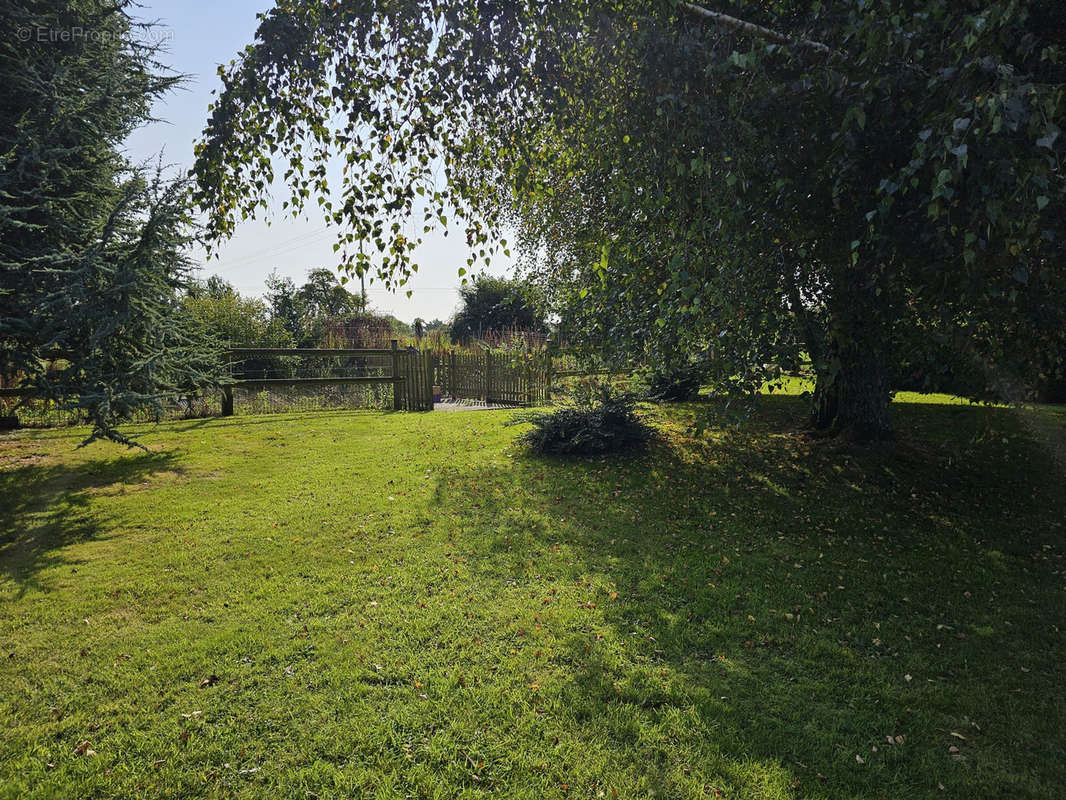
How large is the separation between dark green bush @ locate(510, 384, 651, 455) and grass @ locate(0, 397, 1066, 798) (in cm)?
106

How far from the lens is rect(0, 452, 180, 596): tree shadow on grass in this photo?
16.1 feet

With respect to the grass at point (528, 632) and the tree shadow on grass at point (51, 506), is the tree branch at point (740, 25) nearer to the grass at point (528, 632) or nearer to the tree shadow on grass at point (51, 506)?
the grass at point (528, 632)

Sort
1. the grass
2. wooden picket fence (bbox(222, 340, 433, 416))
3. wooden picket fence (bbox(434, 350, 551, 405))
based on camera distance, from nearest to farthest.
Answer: the grass, wooden picket fence (bbox(222, 340, 433, 416)), wooden picket fence (bbox(434, 350, 551, 405))

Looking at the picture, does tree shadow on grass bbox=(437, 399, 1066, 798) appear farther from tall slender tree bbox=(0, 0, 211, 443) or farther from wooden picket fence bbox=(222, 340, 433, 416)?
wooden picket fence bbox=(222, 340, 433, 416)

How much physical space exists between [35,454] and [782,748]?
9.50 meters

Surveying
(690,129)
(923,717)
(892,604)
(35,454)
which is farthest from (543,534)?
(35,454)

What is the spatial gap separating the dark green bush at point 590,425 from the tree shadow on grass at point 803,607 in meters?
0.39

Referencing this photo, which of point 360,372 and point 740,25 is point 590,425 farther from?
point 360,372

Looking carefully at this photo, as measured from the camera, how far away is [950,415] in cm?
1071

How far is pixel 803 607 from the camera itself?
13.9 feet

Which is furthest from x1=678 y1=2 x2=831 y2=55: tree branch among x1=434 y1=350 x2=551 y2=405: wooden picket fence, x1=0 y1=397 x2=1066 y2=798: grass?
x1=434 y1=350 x2=551 y2=405: wooden picket fence

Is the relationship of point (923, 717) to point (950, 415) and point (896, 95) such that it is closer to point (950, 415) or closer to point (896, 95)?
point (896, 95)

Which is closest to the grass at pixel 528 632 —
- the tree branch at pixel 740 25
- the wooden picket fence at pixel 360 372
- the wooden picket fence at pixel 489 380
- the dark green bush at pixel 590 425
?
the dark green bush at pixel 590 425

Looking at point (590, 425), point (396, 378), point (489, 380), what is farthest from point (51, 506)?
point (489, 380)
